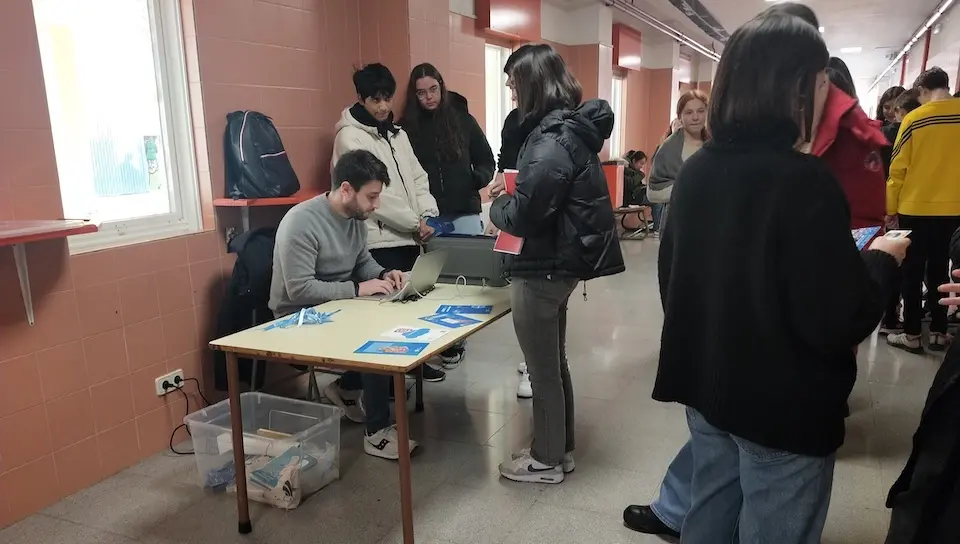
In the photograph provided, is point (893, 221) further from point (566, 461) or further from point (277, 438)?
point (277, 438)

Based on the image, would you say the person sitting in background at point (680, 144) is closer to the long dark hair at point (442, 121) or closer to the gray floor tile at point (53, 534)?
the long dark hair at point (442, 121)

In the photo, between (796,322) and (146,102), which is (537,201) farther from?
(146,102)

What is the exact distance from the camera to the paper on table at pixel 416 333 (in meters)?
2.03

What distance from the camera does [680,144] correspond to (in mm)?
3467

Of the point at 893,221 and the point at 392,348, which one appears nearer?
the point at 392,348

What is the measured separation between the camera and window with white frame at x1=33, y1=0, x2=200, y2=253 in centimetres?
246

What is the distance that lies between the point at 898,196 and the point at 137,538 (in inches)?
154

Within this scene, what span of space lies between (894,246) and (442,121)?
96.5 inches

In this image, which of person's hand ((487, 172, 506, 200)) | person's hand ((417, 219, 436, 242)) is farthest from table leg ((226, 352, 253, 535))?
person's hand ((417, 219, 436, 242))

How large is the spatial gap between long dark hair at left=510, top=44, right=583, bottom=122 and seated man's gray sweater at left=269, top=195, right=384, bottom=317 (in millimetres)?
930

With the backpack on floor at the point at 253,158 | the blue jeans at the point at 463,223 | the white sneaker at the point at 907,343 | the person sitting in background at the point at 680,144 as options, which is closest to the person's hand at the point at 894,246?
the person sitting in background at the point at 680,144

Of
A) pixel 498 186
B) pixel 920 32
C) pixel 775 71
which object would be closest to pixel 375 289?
pixel 498 186

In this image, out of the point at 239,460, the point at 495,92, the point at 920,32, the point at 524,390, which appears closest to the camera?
the point at 239,460

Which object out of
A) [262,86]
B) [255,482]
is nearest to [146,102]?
[262,86]
